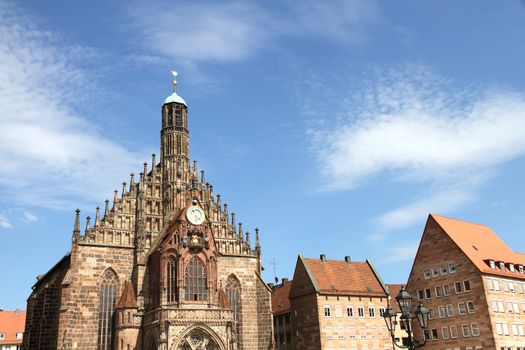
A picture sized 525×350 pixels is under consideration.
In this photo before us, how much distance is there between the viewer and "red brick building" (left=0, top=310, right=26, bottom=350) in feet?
299

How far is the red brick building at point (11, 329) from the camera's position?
91188mm

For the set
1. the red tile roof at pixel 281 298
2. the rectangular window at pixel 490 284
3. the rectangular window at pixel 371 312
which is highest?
the red tile roof at pixel 281 298

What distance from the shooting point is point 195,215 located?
5238cm

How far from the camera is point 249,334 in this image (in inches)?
2144

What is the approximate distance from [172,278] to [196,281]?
Result: 2235mm

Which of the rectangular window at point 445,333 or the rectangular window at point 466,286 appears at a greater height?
the rectangular window at point 466,286

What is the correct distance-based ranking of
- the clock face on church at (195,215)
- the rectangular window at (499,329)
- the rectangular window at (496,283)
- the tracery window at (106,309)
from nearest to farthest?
the tracery window at (106,309) < the clock face on church at (195,215) < the rectangular window at (499,329) < the rectangular window at (496,283)

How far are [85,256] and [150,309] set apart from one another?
25.5 feet

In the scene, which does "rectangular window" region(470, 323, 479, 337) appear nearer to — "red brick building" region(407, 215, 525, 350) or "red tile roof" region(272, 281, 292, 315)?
"red brick building" region(407, 215, 525, 350)

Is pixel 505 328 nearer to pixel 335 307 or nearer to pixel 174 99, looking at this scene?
pixel 335 307

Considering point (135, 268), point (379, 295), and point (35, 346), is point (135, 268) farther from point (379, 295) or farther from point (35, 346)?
point (379, 295)

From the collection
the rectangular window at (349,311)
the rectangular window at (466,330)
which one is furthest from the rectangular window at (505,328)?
the rectangular window at (349,311)

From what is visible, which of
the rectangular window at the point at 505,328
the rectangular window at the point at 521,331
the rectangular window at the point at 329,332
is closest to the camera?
the rectangular window at the point at 505,328

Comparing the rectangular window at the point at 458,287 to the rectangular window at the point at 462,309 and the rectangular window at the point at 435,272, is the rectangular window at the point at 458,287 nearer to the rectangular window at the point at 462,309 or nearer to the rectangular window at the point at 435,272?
the rectangular window at the point at 462,309
